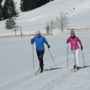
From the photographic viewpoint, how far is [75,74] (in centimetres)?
1269

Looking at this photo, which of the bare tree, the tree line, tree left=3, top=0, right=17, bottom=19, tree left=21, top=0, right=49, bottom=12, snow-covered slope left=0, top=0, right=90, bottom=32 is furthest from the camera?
tree left=21, top=0, right=49, bottom=12

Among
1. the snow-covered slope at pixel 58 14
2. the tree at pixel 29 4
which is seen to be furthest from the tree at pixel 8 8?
the snow-covered slope at pixel 58 14

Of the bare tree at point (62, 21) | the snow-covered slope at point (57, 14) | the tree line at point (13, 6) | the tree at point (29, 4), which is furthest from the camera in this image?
the tree at point (29, 4)

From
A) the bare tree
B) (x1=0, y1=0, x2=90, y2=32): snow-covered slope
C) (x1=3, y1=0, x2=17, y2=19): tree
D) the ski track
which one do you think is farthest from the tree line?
the ski track

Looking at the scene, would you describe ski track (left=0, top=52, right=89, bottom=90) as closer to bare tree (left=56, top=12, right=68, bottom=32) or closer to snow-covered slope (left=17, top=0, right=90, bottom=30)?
snow-covered slope (left=17, top=0, right=90, bottom=30)

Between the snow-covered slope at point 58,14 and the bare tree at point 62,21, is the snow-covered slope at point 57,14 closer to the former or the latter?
the snow-covered slope at point 58,14

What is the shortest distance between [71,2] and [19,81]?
293 ft

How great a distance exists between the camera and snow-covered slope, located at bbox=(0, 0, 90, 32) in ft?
262

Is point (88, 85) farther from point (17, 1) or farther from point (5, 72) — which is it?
point (17, 1)

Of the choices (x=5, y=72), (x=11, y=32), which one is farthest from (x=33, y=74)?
(x=11, y=32)

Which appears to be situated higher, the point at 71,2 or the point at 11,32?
the point at 71,2

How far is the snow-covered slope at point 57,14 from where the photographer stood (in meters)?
79.9

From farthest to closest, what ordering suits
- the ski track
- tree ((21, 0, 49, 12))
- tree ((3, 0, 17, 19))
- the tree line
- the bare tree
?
tree ((21, 0, 49, 12))
the tree line
tree ((3, 0, 17, 19))
the bare tree
the ski track

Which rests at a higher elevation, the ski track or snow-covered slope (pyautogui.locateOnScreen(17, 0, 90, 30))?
snow-covered slope (pyautogui.locateOnScreen(17, 0, 90, 30))
